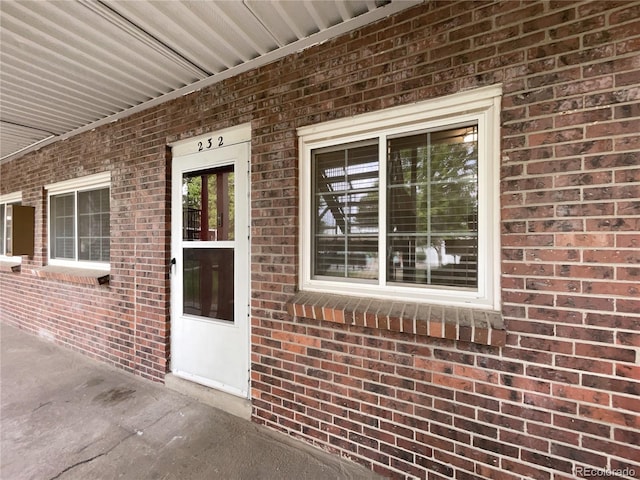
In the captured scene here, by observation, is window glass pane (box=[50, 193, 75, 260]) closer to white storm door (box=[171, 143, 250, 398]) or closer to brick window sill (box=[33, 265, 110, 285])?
brick window sill (box=[33, 265, 110, 285])

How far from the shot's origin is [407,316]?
1724 millimetres

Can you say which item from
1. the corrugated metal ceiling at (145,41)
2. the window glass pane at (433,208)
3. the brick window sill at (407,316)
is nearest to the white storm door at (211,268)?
the corrugated metal ceiling at (145,41)

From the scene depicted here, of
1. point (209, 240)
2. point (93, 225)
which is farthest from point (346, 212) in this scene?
point (93, 225)

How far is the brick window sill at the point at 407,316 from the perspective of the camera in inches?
60.7

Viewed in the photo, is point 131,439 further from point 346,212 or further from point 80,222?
point 80,222

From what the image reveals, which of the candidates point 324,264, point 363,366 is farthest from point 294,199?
point 363,366

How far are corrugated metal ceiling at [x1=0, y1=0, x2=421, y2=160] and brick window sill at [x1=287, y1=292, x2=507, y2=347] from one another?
1.93m

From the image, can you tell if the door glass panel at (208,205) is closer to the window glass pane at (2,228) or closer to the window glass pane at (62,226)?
the window glass pane at (62,226)

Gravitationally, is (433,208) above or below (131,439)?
above

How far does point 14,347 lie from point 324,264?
16.4ft

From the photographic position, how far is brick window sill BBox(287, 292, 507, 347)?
154 cm

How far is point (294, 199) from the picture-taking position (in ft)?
Answer: 7.30

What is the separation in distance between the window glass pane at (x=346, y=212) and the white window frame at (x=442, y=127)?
7 centimetres

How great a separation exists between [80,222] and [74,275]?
86 cm
